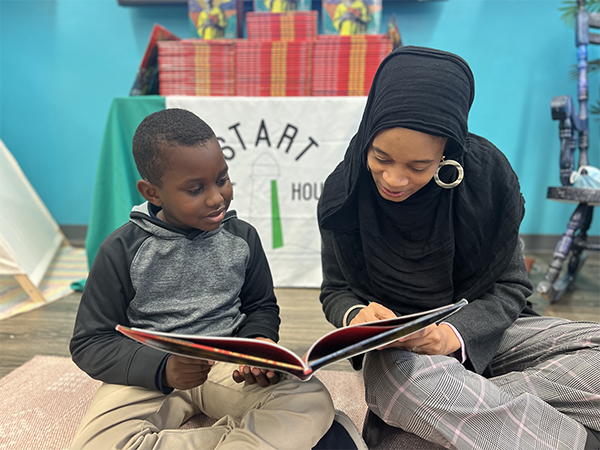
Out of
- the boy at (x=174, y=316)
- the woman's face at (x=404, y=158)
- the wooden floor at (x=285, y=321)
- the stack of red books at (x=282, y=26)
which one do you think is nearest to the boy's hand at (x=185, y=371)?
the boy at (x=174, y=316)

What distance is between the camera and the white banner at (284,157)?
58.3 inches

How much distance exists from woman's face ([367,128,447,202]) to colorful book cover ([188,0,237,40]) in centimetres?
134

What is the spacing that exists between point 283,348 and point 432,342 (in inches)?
12.1

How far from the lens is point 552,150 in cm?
199

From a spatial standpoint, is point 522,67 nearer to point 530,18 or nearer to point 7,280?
point 530,18

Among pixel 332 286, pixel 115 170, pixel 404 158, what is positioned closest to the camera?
pixel 404 158

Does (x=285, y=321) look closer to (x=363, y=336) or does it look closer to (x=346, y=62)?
(x=363, y=336)

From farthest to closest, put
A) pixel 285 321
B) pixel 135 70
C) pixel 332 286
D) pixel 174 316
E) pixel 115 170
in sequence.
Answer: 1. pixel 135 70
2. pixel 115 170
3. pixel 285 321
4. pixel 332 286
5. pixel 174 316

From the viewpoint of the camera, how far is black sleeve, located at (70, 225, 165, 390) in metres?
0.63

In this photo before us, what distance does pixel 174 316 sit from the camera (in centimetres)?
69

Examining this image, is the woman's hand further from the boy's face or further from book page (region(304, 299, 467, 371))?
the boy's face

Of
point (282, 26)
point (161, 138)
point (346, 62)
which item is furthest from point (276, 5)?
point (161, 138)

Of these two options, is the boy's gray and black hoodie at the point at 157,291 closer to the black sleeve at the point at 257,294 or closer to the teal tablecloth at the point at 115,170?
the black sleeve at the point at 257,294

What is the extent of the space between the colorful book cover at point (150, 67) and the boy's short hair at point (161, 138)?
3.38ft
